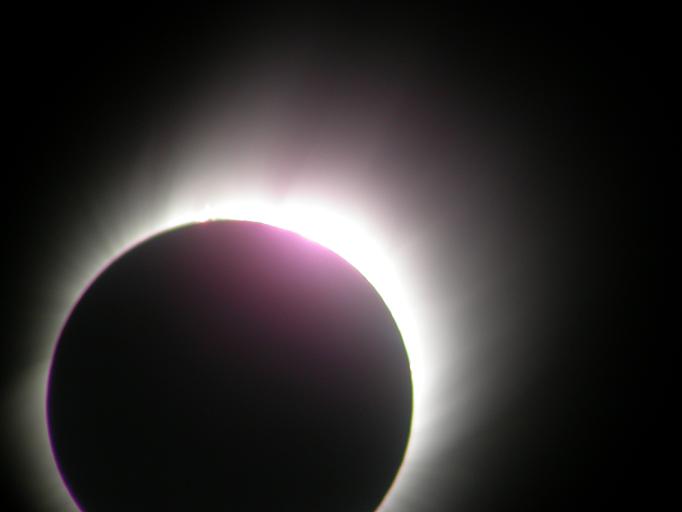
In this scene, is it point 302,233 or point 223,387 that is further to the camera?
point 302,233

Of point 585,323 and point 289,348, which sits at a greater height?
point 585,323

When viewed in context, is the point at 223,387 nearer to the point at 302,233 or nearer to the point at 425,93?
the point at 302,233

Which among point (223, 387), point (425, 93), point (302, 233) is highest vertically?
point (425, 93)

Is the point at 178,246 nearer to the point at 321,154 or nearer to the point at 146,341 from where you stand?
the point at 146,341

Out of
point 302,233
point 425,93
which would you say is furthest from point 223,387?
point 425,93

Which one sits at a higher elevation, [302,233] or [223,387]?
[302,233]

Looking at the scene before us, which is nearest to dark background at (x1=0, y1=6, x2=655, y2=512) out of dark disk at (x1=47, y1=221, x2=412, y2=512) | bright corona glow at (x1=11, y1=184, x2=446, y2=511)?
bright corona glow at (x1=11, y1=184, x2=446, y2=511)

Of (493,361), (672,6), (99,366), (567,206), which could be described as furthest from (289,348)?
(672,6)

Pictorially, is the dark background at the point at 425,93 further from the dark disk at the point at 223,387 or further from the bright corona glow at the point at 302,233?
the dark disk at the point at 223,387
